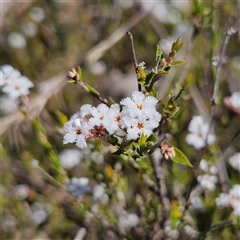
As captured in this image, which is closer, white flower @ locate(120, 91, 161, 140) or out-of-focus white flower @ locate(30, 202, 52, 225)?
white flower @ locate(120, 91, 161, 140)

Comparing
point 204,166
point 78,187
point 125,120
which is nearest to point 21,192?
point 78,187

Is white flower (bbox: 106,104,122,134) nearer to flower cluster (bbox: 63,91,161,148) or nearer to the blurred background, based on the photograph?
flower cluster (bbox: 63,91,161,148)

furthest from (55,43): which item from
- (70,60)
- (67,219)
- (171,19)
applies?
(67,219)

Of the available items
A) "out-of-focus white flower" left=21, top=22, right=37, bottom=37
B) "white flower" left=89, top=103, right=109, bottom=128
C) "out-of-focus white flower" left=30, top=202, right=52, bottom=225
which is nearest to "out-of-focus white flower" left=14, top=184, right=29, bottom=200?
"out-of-focus white flower" left=30, top=202, right=52, bottom=225

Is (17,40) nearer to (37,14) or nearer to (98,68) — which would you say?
(37,14)

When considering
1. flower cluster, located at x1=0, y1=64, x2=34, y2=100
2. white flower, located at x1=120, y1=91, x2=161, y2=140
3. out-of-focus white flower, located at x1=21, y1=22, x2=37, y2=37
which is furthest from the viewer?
out-of-focus white flower, located at x1=21, y1=22, x2=37, y2=37

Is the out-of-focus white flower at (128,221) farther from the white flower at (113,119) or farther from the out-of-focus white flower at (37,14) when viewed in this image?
the out-of-focus white flower at (37,14)
